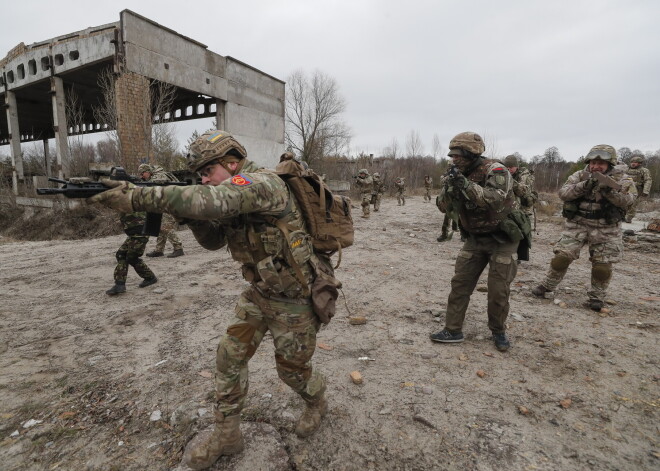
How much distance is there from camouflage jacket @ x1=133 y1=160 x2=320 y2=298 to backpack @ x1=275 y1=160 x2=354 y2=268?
56 millimetres

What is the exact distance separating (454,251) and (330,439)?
5876 mm


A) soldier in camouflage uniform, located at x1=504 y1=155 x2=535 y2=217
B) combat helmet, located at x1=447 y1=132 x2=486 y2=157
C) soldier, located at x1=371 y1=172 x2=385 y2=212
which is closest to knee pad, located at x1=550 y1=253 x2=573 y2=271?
soldier in camouflage uniform, located at x1=504 y1=155 x2=535 y2=217

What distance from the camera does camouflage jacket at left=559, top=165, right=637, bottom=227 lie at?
151 inches

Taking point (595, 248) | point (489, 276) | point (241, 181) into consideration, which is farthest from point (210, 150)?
point (595, 248)

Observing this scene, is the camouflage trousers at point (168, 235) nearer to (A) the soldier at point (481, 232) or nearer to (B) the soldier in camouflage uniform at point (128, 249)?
(B) the soldier in camouflage uniform at point (128, 249)

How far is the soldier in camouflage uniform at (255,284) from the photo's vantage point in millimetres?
1824

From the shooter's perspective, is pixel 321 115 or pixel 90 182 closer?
pixel 90 182

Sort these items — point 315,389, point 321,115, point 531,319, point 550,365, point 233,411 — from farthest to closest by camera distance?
1. point 321,115
2. point 531,319
3. point 550,365
4. point 315,389
5. point 233,411

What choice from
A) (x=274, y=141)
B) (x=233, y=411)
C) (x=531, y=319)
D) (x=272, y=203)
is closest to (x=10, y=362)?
(x=233, y=411)

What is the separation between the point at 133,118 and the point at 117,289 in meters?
9.73

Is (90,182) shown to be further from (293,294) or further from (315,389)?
(315,389)

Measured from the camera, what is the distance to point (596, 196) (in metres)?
4.02

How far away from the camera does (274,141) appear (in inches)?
758

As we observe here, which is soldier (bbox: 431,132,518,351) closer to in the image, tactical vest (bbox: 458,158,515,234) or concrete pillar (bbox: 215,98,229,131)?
tactical vest (bbox: 458,158,515,234)
